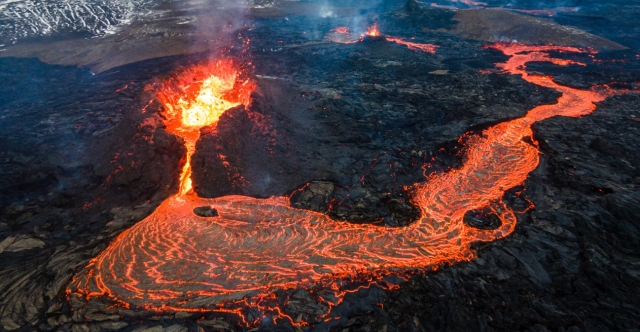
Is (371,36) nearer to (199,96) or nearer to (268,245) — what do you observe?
(199,96)

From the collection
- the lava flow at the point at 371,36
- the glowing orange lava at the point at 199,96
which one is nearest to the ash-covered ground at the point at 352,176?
the glowing orange lava at the point at 199,96

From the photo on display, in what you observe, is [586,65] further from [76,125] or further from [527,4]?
[76,125]

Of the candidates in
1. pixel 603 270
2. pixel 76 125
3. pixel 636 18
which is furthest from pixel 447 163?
pixel 636 18

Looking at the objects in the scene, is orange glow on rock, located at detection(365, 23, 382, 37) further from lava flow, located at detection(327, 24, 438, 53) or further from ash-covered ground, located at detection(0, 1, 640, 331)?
ash-covered ground, located at detection(0, 1, 640, 331)

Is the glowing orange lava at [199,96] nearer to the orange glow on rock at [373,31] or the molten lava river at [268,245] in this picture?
the molten lava river at [268,245]

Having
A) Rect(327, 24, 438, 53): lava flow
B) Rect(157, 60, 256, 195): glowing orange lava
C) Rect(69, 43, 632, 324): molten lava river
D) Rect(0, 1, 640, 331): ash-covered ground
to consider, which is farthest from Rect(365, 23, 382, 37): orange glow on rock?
Rect(69, 43, 632, 324): molten lava river

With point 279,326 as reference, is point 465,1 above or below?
above

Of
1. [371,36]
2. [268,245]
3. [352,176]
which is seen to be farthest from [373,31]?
[268,245]
